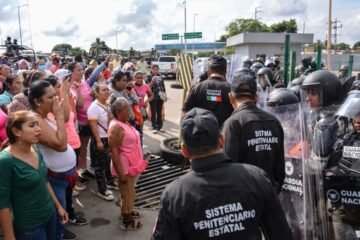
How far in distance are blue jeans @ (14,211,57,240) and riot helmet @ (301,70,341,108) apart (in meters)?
2.83

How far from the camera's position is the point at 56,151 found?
10.4 feet

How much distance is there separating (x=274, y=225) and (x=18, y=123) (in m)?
1.97

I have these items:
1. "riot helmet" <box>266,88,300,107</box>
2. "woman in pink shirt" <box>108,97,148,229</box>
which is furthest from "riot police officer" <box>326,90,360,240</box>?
"woman in pink shirt" <box>108,97,148,229</box>

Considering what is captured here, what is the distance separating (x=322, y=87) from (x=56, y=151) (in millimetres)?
3056

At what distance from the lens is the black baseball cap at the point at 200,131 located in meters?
1.58

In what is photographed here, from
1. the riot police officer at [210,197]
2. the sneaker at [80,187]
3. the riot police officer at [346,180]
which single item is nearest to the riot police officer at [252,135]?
the riot police officer at [346,180]

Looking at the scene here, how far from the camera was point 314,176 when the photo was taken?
9.24ft

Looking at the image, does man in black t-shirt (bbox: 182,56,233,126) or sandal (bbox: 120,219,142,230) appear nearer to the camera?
sandal (bbox: 120,219,142,230)

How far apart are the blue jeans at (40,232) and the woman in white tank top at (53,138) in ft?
0.77

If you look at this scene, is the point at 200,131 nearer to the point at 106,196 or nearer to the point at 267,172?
the point at 267,172

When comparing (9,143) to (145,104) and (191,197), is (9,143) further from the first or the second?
(145,104)

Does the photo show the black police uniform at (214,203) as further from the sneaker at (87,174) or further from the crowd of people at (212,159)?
the sneaker at (87,174)

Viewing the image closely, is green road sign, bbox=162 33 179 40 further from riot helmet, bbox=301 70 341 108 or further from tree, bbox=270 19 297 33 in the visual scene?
tree, bbox=270 19 297 33

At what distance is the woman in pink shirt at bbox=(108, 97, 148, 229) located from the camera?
3771 millimetres
